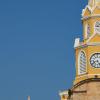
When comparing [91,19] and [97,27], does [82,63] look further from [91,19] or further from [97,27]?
[91,19]

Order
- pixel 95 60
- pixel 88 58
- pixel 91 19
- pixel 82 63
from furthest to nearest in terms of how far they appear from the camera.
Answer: pixel 91 19
pixel 82 63
pixel 88 58
pixel 95 60

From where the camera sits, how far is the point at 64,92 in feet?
252

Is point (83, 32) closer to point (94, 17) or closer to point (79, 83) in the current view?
point (94, 17)

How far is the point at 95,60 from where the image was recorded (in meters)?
69.2

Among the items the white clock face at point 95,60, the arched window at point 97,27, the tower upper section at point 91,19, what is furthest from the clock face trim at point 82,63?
the arched window at point 97,27

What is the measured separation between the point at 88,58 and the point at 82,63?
5.60ft

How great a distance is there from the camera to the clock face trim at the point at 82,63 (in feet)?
231

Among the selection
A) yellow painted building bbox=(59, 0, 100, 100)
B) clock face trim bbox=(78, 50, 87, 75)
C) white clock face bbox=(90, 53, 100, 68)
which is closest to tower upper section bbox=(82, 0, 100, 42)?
yellow painted building bbox=(59, 0, 100, 100)

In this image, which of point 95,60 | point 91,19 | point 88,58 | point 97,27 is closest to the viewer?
point 95,60

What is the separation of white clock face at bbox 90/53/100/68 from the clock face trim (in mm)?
1231

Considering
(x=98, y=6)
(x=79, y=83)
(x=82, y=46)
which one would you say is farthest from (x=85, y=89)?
(x=98, y=6)

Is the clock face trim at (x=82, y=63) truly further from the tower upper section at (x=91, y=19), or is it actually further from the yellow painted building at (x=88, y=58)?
the tower upper section at (x=91, y=19)

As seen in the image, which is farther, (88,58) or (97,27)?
(97,27)

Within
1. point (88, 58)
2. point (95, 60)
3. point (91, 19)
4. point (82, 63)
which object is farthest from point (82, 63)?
point (91, 19)
